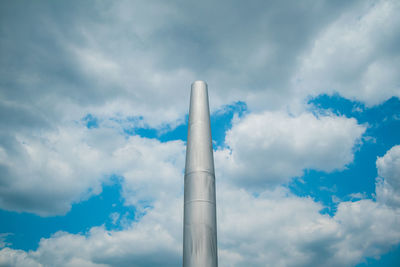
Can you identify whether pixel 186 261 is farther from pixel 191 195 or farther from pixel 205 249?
pixel 191 195

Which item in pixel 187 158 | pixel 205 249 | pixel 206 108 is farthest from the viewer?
pixel 206 108

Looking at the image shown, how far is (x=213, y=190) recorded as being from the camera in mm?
27781

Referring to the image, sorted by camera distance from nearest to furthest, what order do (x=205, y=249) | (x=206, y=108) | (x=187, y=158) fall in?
(x=205, y=249)
(x=187, y=158)
(x=206, y=108)

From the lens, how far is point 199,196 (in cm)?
2666

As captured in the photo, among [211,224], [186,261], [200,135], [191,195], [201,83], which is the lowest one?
[186,261]

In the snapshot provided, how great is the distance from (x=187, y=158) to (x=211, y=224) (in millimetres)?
6565

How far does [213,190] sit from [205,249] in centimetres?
523

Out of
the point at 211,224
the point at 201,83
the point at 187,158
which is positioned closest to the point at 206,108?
the point at 201,83

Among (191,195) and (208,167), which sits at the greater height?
(208,167)

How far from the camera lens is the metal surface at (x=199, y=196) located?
977 inches

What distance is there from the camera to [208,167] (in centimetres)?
2838

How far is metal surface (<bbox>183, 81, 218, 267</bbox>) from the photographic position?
81.4 ft

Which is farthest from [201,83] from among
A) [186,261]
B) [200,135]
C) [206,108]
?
[186,261]

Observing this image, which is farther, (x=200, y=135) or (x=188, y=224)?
(x=200, y=135)
